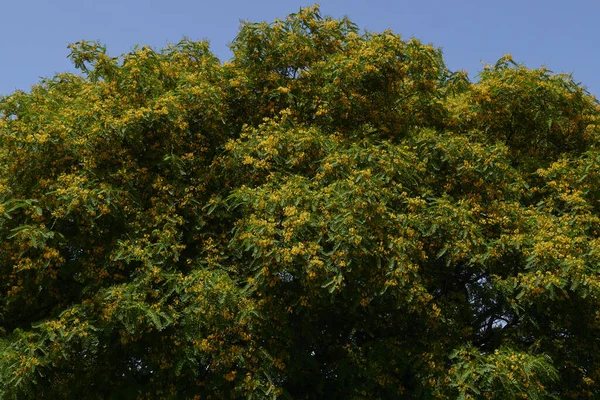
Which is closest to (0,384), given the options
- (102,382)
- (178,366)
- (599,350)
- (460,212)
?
(102,382)

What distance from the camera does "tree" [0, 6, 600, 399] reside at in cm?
877

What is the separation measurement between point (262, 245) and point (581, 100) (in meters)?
6.94

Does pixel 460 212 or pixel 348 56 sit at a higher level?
pixel 348 56

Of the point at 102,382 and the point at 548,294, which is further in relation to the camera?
the point at 102,382

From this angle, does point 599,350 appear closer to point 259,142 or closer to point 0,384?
point 259,142

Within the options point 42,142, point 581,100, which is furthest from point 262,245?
point 581,100

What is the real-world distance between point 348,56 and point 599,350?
20.7 feet

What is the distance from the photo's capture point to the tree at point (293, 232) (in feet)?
28.8

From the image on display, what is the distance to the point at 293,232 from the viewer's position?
28.1ft

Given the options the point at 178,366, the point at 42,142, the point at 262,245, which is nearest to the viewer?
the point at 262,245

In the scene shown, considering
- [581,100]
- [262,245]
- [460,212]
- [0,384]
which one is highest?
[581,100]

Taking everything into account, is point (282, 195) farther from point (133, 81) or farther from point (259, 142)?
point (133, 81)

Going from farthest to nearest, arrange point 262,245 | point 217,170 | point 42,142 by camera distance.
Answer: point 217,170, point 42,142, point 262,245

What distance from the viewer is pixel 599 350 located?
9938 millimetres
